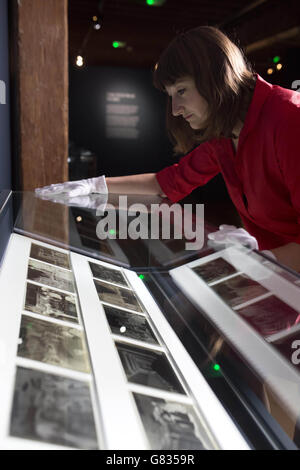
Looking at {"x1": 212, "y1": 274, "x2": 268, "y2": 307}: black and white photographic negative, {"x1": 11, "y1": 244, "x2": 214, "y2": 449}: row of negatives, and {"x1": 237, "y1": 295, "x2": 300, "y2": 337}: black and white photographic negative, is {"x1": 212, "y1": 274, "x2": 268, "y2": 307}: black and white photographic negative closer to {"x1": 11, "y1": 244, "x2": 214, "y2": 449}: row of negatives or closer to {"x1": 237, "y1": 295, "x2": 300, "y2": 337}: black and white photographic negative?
{"x1": 237, "y1": 295, "x2": 300, "y2": 337}: black and white photographic negative

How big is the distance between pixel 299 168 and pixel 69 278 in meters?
0.69

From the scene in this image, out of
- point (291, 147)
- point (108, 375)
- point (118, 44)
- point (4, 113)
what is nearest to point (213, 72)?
point (291, 147)

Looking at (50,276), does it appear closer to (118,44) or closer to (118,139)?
(118,44)

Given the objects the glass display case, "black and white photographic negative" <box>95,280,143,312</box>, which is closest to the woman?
the glass display case

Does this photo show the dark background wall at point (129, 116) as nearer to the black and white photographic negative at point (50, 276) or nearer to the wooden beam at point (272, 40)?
the wooden beam at point (272, 40)

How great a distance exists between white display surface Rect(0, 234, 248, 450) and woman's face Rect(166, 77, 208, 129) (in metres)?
0.66

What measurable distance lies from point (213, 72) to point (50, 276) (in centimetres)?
73

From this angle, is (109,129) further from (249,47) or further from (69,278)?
(69,278)

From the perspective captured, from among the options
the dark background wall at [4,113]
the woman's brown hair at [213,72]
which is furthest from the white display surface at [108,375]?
the dark background wall at [4,113]

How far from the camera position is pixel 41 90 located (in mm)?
2109

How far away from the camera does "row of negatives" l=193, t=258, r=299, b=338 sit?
2.80 ft

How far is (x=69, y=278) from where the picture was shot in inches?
41.1

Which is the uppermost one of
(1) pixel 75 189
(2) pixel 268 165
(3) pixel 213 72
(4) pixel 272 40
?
(4) pixel 272 40

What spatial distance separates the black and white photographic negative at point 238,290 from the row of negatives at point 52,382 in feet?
1.16
